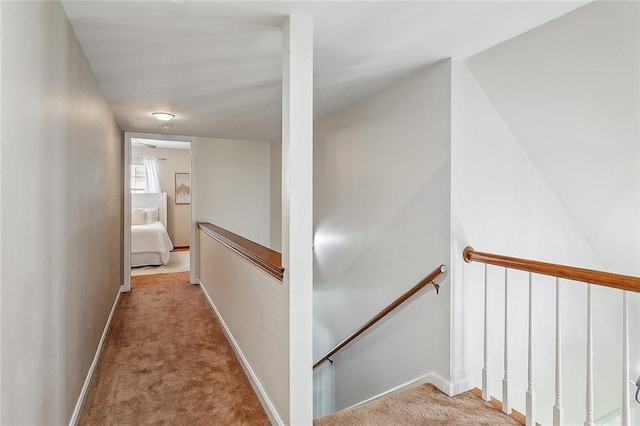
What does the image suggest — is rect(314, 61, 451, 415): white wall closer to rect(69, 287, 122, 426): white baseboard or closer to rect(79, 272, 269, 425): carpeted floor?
rect(79, 272, 269, 425): carpeted floor

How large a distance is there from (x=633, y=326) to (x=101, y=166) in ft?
15.6

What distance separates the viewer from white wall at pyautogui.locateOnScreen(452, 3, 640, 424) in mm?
1808

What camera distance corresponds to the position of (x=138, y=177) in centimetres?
809

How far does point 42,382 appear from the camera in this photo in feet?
4.46

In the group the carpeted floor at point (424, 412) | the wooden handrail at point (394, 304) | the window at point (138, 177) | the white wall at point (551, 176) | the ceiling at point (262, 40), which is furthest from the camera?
the window at point (138, 177)

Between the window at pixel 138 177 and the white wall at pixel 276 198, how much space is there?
14.5 feet

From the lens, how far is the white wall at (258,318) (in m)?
1.83

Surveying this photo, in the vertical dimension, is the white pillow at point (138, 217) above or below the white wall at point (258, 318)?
above

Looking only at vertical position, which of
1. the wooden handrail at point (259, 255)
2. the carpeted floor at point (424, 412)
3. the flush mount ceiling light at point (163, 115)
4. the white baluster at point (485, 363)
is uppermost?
the flush mount ceiling light at point (163, 115)

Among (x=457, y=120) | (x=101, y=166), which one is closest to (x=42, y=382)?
(x=101, y=166)

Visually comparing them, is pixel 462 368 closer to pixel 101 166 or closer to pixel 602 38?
pixel 602 38

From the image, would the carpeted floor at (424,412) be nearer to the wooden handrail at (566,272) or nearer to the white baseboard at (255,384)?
the white baseboard at (255,384)

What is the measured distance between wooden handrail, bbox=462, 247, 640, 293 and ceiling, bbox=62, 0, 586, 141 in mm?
1236

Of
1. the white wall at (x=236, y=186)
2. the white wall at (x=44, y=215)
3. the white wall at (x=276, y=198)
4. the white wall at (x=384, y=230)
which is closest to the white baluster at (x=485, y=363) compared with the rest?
the white wall at (x=384, y=230)
